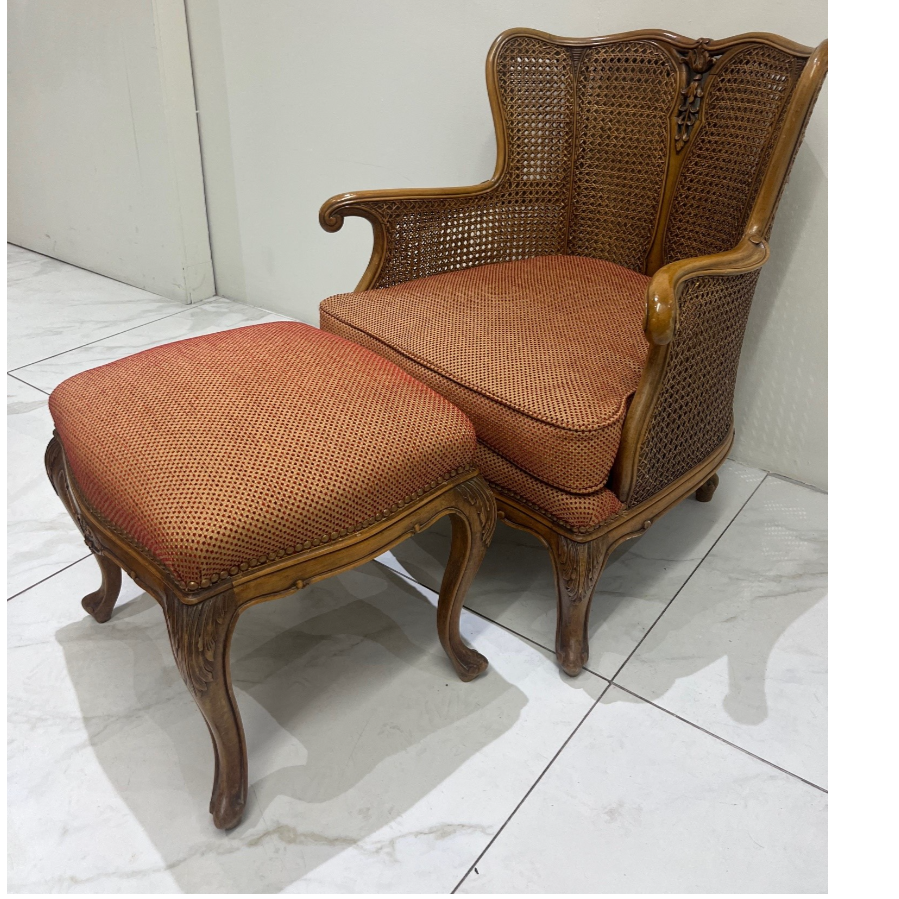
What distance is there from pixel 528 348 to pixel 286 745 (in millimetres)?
742

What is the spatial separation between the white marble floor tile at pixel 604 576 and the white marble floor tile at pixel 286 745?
0.06 metres

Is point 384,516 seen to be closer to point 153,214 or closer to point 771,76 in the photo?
point 771,76

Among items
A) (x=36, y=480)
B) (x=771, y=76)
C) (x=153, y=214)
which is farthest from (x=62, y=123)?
(x=771, y=76)

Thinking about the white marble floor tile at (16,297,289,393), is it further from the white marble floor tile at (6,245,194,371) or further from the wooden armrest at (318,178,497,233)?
the wooden armrest at (318,178,497,233)

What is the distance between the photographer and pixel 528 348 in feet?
4.37

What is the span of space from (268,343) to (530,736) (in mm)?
756

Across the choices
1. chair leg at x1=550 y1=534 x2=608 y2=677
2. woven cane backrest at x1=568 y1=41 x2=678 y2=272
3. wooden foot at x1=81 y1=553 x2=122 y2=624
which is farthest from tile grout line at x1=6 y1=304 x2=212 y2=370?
chair leg at x1=550 y1=534 x2=608 y2=677

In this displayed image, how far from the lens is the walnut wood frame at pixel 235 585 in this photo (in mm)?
962

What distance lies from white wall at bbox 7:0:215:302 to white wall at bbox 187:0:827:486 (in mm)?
84

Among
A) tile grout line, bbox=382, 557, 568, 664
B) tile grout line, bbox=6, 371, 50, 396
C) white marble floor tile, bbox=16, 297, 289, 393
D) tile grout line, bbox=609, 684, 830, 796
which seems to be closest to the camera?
tile grout line, bbox=609, 684, 830, 796

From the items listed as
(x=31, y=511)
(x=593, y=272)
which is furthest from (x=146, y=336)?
(x=593, y=272)

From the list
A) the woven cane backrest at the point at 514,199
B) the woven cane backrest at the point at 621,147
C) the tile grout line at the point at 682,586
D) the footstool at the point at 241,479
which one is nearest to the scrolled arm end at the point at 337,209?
the woven cane backrest at the point at 514,199

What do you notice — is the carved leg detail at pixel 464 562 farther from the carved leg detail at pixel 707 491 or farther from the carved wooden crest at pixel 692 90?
the carved wooden crest at pixel 692 90

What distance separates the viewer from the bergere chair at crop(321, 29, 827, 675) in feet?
4.01
